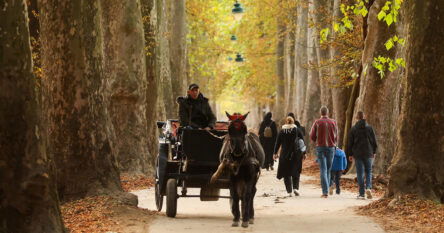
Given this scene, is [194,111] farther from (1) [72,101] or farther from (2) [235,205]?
(2) [235,205]

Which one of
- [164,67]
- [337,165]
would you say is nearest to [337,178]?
[337,165]

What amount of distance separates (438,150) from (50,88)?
6.64 m

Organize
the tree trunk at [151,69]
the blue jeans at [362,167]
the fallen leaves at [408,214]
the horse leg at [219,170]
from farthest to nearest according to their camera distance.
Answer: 1. the tree trunk at [151,69]
2. the blue jeans at [362,167]
3. the horse leg at [219,170]
4. the fallen leaves at [408,214]

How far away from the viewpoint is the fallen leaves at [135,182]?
66.3 ft

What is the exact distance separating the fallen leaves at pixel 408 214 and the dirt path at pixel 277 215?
0.90 ft

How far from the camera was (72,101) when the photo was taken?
13883 mm

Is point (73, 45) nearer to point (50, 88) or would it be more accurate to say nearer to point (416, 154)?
point (50, 88)

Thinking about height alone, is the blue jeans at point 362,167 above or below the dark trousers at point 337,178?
above

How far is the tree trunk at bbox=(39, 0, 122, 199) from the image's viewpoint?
544 inches

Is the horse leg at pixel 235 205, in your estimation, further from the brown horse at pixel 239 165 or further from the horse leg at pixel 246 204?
the horse leg at pixel 246 204

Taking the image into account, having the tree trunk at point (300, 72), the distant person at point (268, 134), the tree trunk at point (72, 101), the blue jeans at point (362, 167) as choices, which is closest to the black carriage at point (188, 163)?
the tree trunk at point (72, 101)

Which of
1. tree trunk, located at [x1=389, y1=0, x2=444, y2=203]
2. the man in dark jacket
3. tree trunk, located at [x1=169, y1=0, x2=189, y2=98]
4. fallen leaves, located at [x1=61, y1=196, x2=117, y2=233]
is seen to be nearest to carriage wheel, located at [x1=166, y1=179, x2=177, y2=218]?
→ fallen leaves, located at [x1=61, y1=196, x2=117, y2=233]

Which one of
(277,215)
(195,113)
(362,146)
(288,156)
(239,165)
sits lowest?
(277,215)

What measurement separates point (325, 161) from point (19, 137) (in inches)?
418
